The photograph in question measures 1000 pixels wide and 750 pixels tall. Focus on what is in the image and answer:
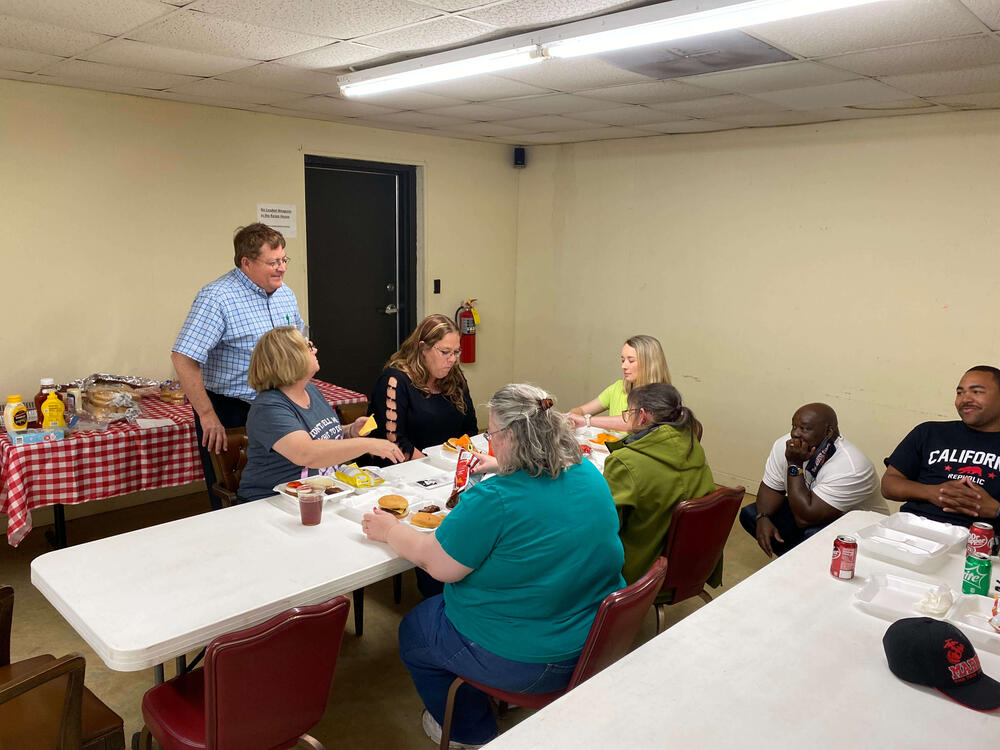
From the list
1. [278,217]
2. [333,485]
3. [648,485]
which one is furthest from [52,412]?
[648,485]

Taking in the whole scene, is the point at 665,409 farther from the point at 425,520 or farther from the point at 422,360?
the point at 422,360

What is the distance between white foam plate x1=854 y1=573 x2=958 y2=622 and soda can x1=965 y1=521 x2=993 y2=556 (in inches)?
6.3

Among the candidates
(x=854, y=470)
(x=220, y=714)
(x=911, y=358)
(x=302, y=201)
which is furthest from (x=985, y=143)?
(x=220, y=714)

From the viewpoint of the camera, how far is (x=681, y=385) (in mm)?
5375

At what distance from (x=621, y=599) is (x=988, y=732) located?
784 mm

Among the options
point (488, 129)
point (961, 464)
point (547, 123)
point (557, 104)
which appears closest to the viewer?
point (961, 464)

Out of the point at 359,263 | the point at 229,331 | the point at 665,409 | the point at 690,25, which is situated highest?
the point at 690,25

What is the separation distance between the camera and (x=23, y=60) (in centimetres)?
325

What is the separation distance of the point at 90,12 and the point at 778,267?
3939 mm

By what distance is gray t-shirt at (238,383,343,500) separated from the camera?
2.65 metres

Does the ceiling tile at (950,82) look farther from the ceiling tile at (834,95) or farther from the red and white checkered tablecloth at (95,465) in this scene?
the red and white checkered tablecloth at (95,465)

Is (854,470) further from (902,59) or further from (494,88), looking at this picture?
(494,88)

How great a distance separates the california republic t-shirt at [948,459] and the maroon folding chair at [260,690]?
243 cm

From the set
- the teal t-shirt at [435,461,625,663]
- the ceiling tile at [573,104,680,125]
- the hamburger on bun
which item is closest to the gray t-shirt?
the hamburger on bun
